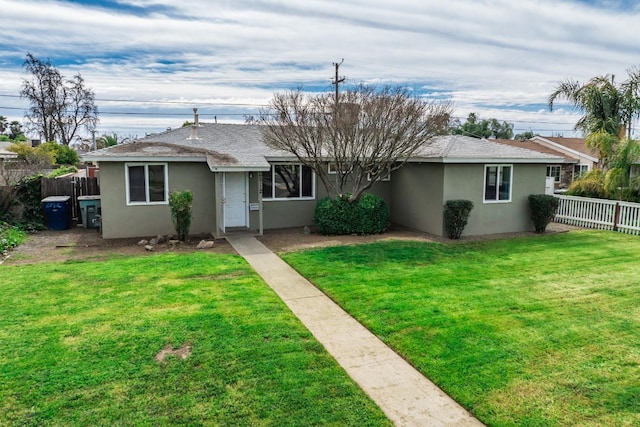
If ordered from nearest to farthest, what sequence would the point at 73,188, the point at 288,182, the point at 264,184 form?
the point at 264,184, the point at 288,182, the point at 73,188

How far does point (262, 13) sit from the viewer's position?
13055mm

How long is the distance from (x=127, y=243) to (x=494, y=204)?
11.4m

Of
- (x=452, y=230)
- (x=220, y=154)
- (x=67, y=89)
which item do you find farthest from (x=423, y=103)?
(x=67, y=89)

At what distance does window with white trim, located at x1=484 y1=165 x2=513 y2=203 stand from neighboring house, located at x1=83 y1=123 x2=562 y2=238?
3 centimetres

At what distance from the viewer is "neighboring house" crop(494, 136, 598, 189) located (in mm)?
29625

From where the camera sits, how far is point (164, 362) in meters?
5.43

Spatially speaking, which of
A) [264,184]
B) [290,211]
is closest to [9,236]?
[264,184]

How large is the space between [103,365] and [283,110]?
9659 millimetres

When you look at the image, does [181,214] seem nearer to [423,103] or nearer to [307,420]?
[423,103]

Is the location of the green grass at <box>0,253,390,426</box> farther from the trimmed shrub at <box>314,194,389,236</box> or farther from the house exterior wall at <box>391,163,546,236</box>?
the house exterior wall at <box>391,163,546,236</box>

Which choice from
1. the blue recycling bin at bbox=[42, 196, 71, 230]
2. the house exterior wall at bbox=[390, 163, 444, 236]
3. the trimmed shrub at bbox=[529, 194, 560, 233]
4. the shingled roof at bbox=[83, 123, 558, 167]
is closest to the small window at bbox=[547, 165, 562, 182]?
the shingled roof at bbox=[83, 123, 558, 167]

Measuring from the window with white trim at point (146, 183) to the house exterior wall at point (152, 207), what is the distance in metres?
0.13

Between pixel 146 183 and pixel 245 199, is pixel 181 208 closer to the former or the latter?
pixel 146 183

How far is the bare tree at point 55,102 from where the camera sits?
44.6 meters
